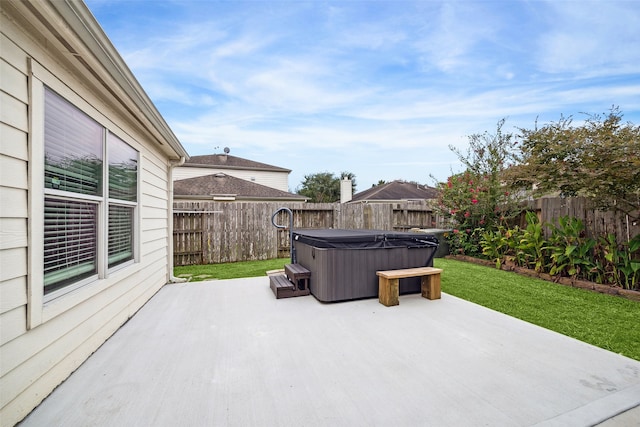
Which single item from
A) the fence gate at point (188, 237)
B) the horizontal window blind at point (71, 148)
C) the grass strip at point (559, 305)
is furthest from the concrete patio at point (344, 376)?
the fence gate at point (188, 237)

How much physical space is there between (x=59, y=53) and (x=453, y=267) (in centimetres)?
636

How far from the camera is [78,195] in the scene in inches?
80.8

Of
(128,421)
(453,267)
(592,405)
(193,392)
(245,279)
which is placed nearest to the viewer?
(128,421)

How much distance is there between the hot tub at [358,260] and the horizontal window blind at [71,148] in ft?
7.62

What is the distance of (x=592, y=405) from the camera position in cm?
155

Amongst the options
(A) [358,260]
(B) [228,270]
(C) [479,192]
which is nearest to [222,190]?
(B) [228,270]

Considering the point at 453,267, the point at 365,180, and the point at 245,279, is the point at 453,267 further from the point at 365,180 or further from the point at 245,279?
the point at 365,180

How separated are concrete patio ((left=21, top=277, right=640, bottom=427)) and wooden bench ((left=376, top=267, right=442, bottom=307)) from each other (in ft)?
1.30

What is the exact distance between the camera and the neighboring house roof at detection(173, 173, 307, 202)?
11.6m

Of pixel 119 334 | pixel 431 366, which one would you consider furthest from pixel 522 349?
pixel 119 334

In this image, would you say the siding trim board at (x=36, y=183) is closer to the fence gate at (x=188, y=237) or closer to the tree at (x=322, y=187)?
the fence gate at (x=188, y=237)

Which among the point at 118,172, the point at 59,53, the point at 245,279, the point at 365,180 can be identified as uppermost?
the point at 365,180

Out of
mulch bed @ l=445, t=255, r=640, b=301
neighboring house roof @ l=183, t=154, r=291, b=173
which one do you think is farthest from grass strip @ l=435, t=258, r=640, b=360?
neighboring house roof @ l=183, t=154, r=291, b=173

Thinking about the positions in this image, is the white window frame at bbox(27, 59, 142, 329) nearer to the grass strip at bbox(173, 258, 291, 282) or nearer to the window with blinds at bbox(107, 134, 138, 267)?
the window with blinds at bbox(107, 134, 138, 267)
